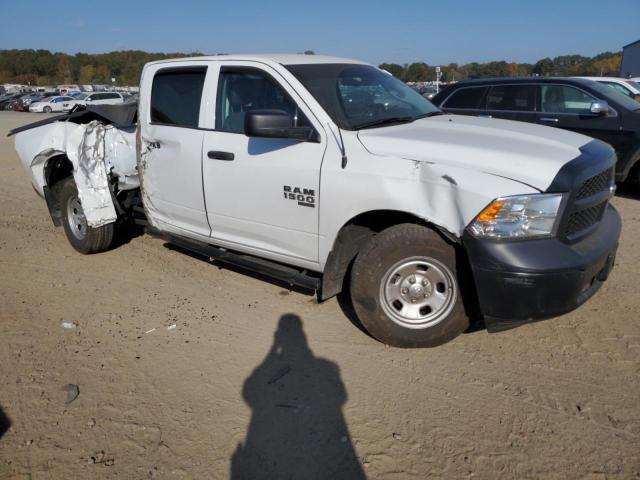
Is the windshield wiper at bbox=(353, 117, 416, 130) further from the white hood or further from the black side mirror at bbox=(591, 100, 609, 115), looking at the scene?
the black side mirror at bbox=(591, 100, 609, 115)

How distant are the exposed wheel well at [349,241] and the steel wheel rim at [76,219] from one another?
10.9ft

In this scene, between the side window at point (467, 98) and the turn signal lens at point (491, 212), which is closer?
the turn signal lens at point (491, 212)

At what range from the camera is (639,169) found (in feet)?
24.5

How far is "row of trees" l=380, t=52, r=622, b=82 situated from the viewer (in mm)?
38059

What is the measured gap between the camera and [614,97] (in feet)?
24.9

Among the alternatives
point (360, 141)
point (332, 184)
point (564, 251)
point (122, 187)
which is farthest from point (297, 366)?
point (122, 187)

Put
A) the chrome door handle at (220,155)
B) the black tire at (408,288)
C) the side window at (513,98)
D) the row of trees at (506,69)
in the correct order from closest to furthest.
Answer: the black tire at (408,288) < the chrome door handle at (220,155) < the side window at (513,98) < the row of trees at (506,69)

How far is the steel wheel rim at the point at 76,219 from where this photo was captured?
18.4ft

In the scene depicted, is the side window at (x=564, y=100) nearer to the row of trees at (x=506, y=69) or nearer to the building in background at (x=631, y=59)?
Answer: the row of trees at (x=506, y=69)

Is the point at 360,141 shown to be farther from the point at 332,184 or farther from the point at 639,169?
the point at 639,169

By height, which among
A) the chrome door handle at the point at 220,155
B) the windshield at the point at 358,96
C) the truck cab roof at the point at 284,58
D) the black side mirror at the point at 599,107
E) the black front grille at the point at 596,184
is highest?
the truck cab roof at the point at 284,58

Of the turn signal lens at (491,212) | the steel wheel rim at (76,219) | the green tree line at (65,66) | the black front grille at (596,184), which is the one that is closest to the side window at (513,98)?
the black front grille at (596,184)

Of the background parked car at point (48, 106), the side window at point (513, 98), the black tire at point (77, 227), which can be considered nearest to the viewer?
the black tire at point (77, 227)

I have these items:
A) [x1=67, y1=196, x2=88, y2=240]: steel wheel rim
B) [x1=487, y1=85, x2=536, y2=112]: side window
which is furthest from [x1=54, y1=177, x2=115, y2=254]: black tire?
[x1=487, y1=85, x2=536, y2=112]: side window
